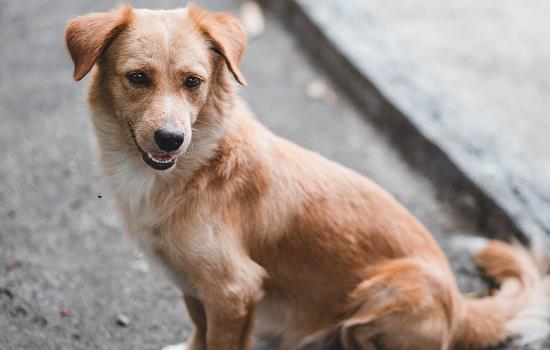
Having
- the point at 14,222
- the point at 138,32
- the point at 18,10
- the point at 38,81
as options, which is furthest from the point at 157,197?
the point at 18,10

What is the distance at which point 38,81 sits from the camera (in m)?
4.97

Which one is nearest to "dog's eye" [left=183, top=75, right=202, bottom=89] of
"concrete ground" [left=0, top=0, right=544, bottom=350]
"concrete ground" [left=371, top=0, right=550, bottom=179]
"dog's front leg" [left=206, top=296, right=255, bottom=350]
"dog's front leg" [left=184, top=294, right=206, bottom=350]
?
"concrete ground" [left=0, top=0, right=544, bottom=350]

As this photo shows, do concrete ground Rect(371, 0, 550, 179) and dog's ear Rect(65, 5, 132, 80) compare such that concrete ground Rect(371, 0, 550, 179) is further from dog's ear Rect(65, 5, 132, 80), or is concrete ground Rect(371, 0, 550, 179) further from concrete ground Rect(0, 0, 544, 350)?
dog's ear Rect(65, 5, 132, 80)

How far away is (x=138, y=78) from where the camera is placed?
2.46 m

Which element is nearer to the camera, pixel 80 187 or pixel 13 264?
pixel 13 264

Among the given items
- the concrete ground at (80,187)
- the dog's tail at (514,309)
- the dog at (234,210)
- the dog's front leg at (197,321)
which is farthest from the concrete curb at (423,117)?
the dog's front leg at (197,321)

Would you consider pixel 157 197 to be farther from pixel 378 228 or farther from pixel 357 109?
pixel 357 109

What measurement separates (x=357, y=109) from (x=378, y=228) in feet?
7.59

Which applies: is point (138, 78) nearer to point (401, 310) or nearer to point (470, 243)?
point (401, 310)

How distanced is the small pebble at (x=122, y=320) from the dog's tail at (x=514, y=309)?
1.66 metres

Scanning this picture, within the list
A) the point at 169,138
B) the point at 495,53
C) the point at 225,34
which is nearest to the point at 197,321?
the point at 169,138

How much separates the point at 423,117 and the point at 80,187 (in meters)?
2.38

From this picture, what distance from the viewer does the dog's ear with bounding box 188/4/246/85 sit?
2.55m

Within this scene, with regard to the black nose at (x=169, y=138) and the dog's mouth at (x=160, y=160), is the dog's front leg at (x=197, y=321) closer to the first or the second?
the dog's mouth at (x=160, y=160)
